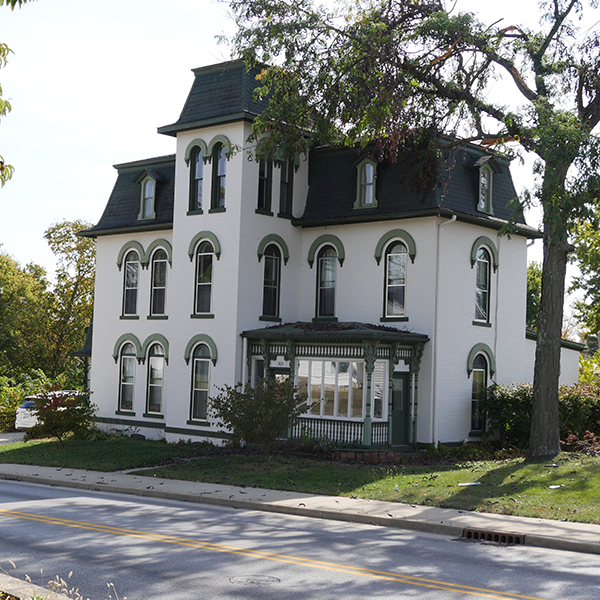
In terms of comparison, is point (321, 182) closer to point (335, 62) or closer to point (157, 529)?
point (335, 62)

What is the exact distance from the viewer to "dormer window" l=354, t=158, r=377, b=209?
80.7ft

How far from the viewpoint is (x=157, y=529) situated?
12094 millimetres

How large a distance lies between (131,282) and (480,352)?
523 inches

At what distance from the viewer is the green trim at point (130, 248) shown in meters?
28.6

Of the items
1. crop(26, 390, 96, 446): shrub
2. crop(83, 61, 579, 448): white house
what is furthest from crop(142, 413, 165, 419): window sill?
crop(26, 390, 96, 446): shrub

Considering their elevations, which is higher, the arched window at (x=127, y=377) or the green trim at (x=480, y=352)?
the green trim at (x=480, y=352)

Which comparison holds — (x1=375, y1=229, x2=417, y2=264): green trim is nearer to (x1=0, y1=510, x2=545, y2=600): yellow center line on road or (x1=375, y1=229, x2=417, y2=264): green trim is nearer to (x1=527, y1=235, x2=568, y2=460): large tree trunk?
(x1=527, y1=235, x2=568, y2=460): large tree trunk

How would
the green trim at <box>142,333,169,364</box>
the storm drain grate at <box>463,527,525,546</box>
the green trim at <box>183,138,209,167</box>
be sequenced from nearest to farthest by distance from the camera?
the storm drain grate at <box>463,527,525,546</box> → the green trim at <box>183,138,209,167</box> → the green trim at <box>142,333,169,364</box>

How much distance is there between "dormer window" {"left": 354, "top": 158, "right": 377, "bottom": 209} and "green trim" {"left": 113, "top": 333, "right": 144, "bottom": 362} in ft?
32.1

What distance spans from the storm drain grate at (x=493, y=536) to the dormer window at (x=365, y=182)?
46.1 feet

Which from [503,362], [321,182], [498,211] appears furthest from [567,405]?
[321,182]

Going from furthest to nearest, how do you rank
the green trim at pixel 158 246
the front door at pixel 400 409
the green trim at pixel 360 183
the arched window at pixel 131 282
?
the arched window at pixel 131 282, the green trim at pixel 158 246, the green trim at pixel 360 183, the front door at pixel 400 409

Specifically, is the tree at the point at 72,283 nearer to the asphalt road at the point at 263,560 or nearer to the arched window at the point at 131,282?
the arched window at the point at 131,282

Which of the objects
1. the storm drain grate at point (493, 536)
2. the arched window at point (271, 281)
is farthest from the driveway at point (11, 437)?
the storm drain grate at point (493, 536)
